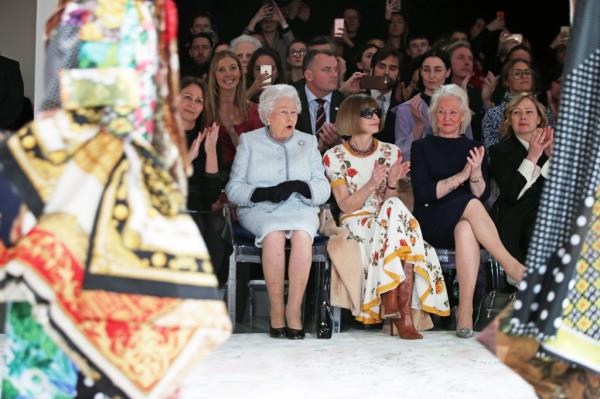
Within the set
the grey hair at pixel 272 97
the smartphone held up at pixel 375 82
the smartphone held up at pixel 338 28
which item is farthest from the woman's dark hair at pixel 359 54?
the grey hair at pixel 272 97

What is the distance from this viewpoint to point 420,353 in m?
5.05

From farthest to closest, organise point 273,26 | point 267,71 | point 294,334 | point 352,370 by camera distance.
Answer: point 273,26, point 267,71, point 294,334, point 352,370

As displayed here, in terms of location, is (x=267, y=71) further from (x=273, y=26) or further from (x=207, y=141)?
(x=273, y=26)

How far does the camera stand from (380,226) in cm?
566

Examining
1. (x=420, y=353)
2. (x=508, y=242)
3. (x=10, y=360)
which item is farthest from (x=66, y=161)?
(x=508, y=242)

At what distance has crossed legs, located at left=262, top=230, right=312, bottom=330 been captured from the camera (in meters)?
5.48

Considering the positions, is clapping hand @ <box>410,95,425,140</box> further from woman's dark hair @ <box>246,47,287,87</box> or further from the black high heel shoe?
the black high heel shoe

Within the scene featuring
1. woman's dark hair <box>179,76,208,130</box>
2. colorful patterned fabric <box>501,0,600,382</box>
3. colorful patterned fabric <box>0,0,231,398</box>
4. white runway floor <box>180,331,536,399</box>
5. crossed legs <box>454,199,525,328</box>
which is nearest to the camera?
colorful patterned fabric <box>0,0,231,398</box>

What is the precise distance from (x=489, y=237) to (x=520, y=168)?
0.50m

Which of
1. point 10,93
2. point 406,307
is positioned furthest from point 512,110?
point 10,93

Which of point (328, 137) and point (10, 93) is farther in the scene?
point (10, 93)

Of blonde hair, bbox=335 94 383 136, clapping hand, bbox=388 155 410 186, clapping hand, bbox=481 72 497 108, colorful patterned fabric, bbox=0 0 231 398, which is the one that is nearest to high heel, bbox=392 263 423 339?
clapping hand, bbox=388 155 410 186

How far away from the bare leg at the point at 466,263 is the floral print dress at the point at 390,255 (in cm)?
14

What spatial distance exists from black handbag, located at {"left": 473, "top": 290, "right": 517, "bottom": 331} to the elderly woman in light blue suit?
3.41ft
